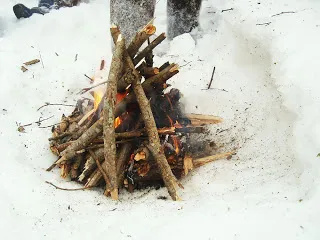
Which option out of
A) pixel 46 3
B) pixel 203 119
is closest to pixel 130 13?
pixel 203 119

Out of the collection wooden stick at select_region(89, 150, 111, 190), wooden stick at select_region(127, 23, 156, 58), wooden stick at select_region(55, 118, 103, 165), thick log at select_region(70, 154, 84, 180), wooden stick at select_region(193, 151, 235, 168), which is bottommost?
wooden stick at select_region(193, 151, 235, 168)

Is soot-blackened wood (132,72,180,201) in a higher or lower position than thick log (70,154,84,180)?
higher

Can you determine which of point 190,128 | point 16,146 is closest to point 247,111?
point 190,128

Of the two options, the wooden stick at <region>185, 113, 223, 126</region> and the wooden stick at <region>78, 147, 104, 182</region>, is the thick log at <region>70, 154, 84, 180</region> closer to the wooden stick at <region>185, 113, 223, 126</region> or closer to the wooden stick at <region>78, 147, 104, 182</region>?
the wooden stick at <region>78, 147, 104, 182</region>

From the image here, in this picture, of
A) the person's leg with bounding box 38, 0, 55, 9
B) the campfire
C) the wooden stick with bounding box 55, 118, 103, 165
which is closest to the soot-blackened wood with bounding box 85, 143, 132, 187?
the campfire

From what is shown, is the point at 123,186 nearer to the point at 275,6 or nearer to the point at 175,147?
the point at 175,147

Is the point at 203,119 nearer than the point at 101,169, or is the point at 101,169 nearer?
the point at 101,169

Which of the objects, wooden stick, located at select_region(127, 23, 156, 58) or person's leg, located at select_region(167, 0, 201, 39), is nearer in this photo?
wooden stick, located at select_region(127, 23, 156, 58)

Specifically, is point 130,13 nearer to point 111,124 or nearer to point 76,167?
point 111,124
